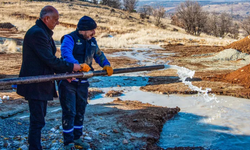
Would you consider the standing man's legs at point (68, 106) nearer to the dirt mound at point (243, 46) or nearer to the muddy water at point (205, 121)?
the muddy water at point (205, 121)

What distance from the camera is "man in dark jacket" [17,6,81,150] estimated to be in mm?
3078

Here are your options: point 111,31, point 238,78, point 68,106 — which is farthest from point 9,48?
point 111,31

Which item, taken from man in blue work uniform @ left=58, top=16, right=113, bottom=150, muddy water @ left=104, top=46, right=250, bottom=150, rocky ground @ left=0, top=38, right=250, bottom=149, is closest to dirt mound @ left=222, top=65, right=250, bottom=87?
rocky ground @ left=0, top=38, right=250, bottom=149

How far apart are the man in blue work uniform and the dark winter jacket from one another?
0.26 metres

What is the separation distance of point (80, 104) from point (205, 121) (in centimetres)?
352

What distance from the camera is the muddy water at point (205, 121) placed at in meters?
4.83

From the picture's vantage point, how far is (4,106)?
6547 millimetres

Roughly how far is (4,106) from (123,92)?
13.4ft

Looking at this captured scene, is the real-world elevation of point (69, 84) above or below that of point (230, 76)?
above

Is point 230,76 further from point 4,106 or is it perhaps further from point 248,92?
point 4,106

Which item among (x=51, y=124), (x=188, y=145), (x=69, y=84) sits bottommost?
(x=188, y=145)

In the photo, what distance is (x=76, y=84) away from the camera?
3594 mm

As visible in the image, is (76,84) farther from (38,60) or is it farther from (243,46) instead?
(243,46)

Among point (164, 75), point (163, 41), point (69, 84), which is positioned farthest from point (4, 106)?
point (163, 41)
